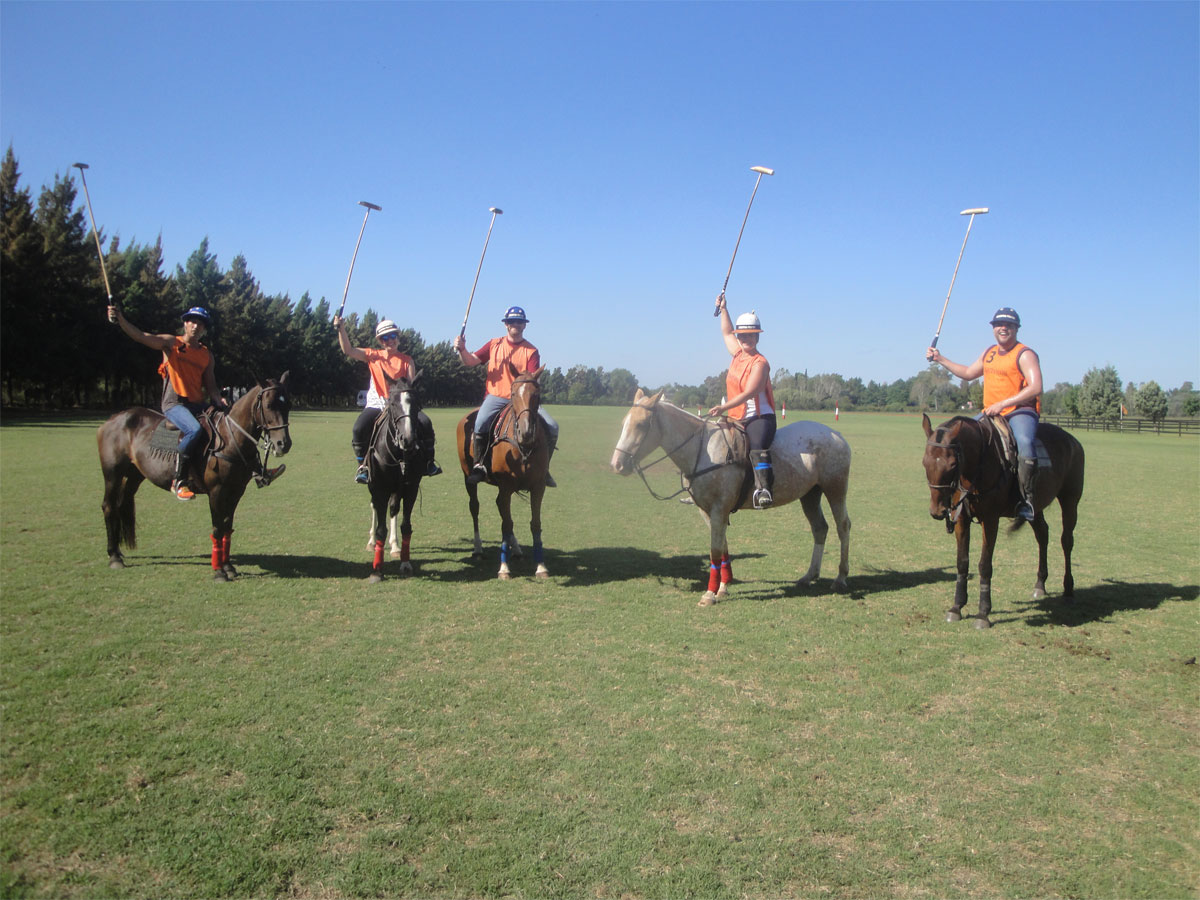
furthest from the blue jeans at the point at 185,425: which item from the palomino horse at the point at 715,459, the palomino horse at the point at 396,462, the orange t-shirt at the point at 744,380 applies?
the orange t-shirt at the point at 744,380

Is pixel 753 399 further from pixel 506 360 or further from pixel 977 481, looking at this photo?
pixel 506 360

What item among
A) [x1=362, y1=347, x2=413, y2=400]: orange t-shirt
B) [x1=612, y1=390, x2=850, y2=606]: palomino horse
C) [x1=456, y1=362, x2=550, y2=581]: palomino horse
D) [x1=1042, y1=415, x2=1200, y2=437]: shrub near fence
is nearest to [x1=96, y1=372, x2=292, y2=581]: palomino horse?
[x1=362, y1=347, x2=413, y2=400]: orange t-shirt

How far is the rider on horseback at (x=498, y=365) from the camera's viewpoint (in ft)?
29.5

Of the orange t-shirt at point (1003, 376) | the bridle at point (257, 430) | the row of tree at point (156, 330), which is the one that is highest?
the row of tree at point (156, 330)

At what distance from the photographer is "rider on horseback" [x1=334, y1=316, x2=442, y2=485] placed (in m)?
8.82

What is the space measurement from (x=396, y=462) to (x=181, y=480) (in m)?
2.47

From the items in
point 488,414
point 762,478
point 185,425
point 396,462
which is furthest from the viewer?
point 488,414

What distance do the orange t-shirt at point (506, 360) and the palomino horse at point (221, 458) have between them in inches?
95.0

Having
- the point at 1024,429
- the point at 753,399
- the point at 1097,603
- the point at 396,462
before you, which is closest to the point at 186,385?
the point at 396,462

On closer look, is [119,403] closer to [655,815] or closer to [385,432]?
[385,432]

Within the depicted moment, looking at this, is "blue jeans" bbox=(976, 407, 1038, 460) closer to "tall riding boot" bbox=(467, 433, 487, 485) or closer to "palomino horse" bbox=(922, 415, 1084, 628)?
"palomino horse" bbox=(922, 415, 1084, 628)

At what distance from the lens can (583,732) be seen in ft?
15.7

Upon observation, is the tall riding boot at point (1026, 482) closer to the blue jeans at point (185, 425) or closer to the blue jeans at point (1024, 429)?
the blue jeans at point (1024, 429)

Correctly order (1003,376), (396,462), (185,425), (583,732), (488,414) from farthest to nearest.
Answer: (488,414), (396,462), (185,425), (1003,376), (583,732)
